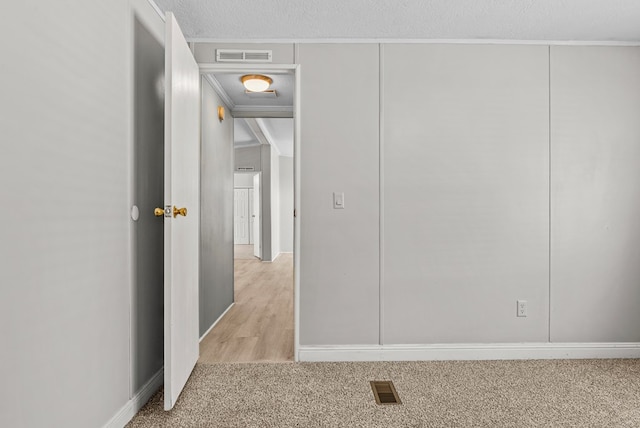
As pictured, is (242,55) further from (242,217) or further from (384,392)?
(242,217)

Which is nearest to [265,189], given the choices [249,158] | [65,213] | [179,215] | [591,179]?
[249,158]

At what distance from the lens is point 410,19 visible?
237 cm

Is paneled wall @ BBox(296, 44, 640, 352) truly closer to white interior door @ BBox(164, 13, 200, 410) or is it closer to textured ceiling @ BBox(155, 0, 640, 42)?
textured ceiling @ BBox(155, 0, 640, 42)

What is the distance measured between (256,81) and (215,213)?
1273mm

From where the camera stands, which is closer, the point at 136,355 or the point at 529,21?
the point at 136,355

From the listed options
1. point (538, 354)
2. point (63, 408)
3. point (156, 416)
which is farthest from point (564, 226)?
point (63, 408)

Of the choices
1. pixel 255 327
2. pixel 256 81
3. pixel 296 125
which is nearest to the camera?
pixel 296 125

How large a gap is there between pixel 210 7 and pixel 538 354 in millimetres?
3223

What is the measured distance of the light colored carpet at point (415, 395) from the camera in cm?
188

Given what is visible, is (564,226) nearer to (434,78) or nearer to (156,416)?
(434,78)

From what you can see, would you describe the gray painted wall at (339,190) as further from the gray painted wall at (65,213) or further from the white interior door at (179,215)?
the gray painted wall at (65,213)

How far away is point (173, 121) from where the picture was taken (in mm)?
1910

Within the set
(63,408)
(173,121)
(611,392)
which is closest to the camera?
(63,408)

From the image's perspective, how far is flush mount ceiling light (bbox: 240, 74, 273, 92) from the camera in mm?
3143
